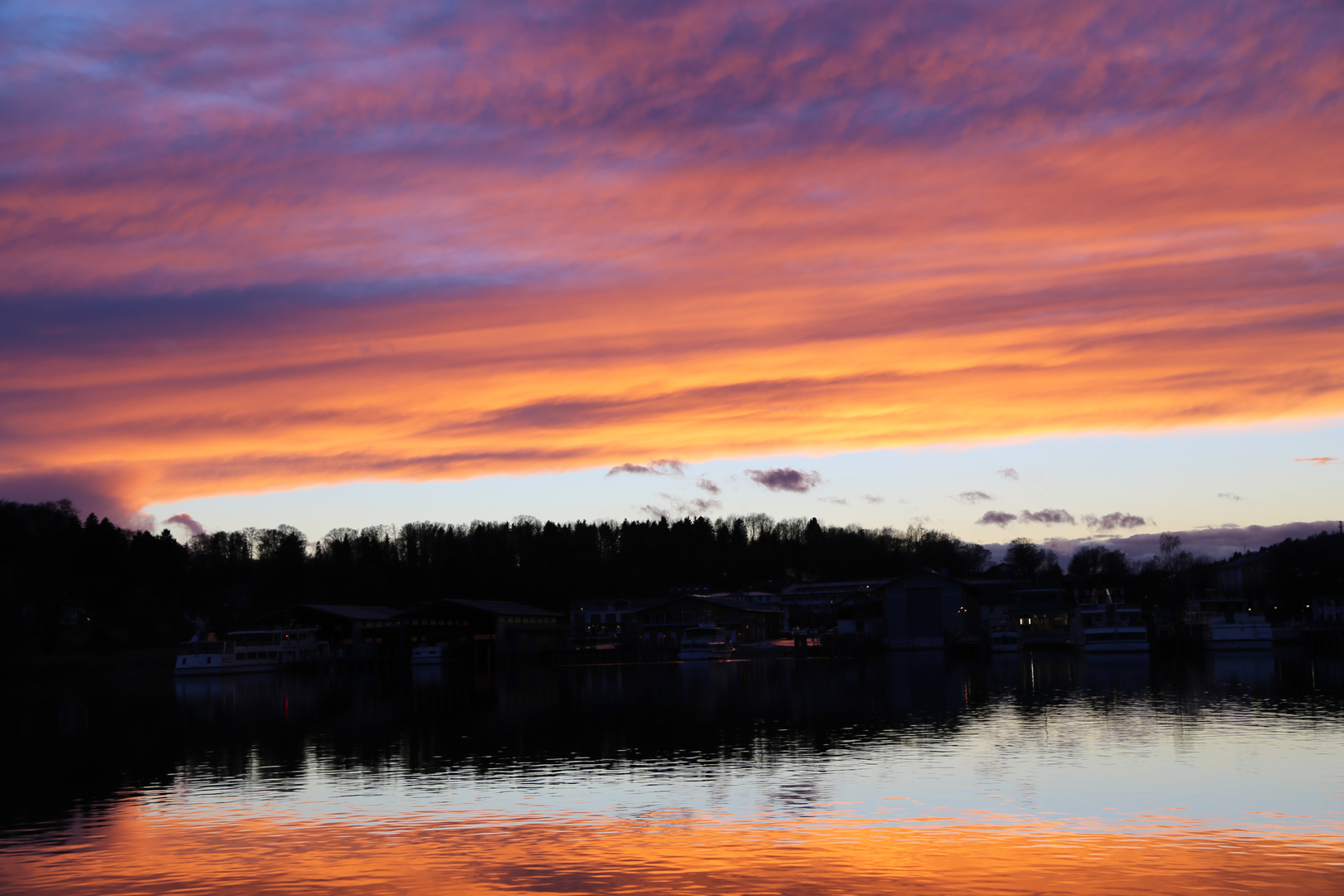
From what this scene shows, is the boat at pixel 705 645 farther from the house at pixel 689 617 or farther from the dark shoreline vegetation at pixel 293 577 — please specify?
the dark shoreline vegetation at pixel 293 577

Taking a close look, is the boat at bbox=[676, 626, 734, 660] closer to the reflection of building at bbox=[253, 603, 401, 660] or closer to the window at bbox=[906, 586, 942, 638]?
the window at bbox=[906, 586, 942, 638]

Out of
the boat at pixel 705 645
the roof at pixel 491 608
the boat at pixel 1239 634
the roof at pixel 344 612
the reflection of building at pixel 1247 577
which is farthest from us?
the reflection of building at pixel 1247 577

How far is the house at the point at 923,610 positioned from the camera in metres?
127

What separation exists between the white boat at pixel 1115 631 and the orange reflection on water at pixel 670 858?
92081mm

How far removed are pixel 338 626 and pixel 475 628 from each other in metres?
15.5

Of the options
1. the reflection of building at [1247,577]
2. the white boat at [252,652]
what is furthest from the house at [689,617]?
the reflection of building at [1247,577]

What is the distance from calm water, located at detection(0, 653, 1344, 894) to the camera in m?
20.2

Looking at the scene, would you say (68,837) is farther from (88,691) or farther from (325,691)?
(88,691)

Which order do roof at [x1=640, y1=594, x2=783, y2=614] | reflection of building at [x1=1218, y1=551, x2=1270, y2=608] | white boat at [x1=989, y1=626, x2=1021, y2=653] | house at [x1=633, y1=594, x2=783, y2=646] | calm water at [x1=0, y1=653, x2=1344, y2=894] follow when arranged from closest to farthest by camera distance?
calm water at [x1=0, y1=653, x2=1344, y2=894] < white boat at [x1=989, y1=626, x2=1021, y2=653] < house at [x1=633, y1=594, x2=783, y2=646] < roof at [x1=640, y1=594, x2=783, y2=614] < reflection of building at [x1=1218, y1=551, x2=1270, y2=608]

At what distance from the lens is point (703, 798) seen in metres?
27.8

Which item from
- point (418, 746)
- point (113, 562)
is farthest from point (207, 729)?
point (113, 562)

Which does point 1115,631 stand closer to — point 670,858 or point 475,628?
point 475,628

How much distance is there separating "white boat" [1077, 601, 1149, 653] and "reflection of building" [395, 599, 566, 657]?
2246 inches

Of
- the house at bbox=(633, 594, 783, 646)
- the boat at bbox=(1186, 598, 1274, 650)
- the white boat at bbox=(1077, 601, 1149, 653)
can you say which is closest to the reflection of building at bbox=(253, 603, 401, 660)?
the house at bbox=(633, 594, 783, 646)
